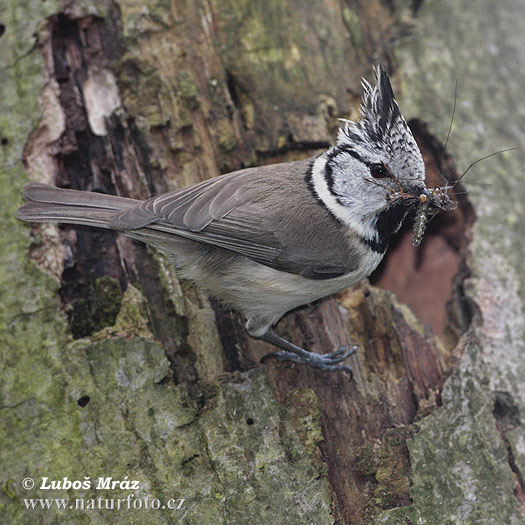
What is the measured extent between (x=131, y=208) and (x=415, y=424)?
5.57 ft

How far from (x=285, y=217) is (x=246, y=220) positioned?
200 mm

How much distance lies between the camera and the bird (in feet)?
9.40

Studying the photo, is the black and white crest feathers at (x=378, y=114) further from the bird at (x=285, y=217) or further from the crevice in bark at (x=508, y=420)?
the crevice in bark at (x=508, y=420)

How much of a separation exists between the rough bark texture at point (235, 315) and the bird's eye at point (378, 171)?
71 cm

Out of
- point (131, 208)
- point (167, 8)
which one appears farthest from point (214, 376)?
point (167, 8)

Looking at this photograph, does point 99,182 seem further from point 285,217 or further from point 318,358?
point 318,358

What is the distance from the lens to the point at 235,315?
317cm

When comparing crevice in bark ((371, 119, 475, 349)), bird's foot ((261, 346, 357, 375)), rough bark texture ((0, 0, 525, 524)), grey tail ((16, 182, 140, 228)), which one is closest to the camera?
rough bark texture ((0, 0, 525, 524))

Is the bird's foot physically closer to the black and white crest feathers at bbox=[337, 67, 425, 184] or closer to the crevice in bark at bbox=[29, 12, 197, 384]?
the crevice in bark at bbox=[29, 12, 197, 384]

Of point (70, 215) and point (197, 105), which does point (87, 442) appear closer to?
point (70, 215)

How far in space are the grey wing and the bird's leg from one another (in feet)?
1.31

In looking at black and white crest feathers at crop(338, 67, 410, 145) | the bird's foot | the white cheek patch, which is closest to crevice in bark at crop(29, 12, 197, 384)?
the bird's foot

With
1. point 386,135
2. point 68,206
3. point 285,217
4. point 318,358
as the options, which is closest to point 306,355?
point 318,358

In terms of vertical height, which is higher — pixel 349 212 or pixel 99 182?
pixel 99 182
